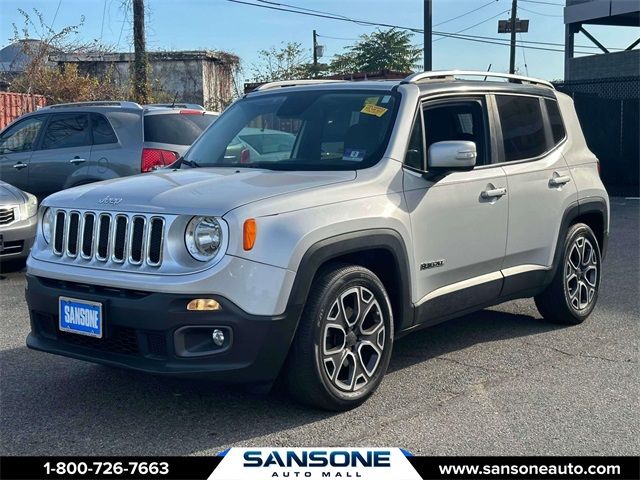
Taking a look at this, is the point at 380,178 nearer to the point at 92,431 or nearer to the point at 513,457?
the point at 513,457

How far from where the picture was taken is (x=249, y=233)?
407 centimetres

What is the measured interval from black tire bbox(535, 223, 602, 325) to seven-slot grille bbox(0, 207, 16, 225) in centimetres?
543

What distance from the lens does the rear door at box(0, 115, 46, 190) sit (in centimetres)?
1041

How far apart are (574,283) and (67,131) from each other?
21.7 feet

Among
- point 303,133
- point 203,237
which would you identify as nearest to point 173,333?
point 203,237

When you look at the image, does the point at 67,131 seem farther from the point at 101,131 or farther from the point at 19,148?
the point at 19,148

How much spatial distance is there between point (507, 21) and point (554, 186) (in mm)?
33981

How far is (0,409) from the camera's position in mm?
4629

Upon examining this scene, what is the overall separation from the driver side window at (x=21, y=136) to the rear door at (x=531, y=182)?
669 cm

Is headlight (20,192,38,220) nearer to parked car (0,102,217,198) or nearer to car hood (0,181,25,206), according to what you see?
car hood (0,181,25,206)

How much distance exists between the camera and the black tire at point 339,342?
4.29m

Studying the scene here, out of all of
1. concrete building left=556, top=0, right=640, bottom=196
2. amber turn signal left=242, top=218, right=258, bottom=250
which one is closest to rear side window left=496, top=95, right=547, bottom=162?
amber turn signal left=242, top=218, right=258, bottom=250

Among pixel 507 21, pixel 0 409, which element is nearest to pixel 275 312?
pixel 0 409

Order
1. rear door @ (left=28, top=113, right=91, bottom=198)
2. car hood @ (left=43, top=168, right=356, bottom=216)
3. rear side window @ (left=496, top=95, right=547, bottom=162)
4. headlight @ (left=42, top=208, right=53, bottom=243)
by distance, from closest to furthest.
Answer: car hood @ (left=43, top=168, right=356, bottom=216) < headlight @ (left=42, top=208, right=53, bottom=243) < rear side window @ (left=496, top=95, right=547, bottom=162) < rear door @ (left=28, top=113, right=91, bottom=198)
